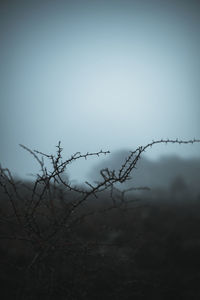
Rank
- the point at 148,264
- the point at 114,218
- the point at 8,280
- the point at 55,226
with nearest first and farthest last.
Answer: the point at 55,226 → the point at 8,280 → the point at 148,264 → the point at 114,218

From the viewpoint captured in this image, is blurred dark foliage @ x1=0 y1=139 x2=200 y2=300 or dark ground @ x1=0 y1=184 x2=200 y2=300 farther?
dark ground @ x1=0 y1=184 x2=200 y2=300

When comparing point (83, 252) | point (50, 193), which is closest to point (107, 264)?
point (83, 252)

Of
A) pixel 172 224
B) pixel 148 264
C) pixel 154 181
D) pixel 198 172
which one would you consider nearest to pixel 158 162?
pixel 154 181

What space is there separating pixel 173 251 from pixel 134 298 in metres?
2.01

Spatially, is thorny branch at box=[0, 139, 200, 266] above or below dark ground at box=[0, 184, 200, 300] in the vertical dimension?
above

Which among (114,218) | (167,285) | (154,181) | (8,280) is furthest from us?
(154,181)

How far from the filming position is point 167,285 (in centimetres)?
290

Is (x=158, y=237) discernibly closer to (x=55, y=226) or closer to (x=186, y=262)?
(x=186, y=262)

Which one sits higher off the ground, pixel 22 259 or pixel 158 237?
pixel 158 237

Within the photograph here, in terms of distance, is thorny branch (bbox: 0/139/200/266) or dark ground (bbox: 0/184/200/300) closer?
thorny branch (bbox: 0/139/200/266)

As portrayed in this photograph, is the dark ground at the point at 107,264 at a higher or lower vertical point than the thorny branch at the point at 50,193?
lower

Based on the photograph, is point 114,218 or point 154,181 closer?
point 114,218

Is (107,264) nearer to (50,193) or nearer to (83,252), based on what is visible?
(83,252)

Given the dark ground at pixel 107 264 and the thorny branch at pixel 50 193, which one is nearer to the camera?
the thorny branch at pixel 50 193
